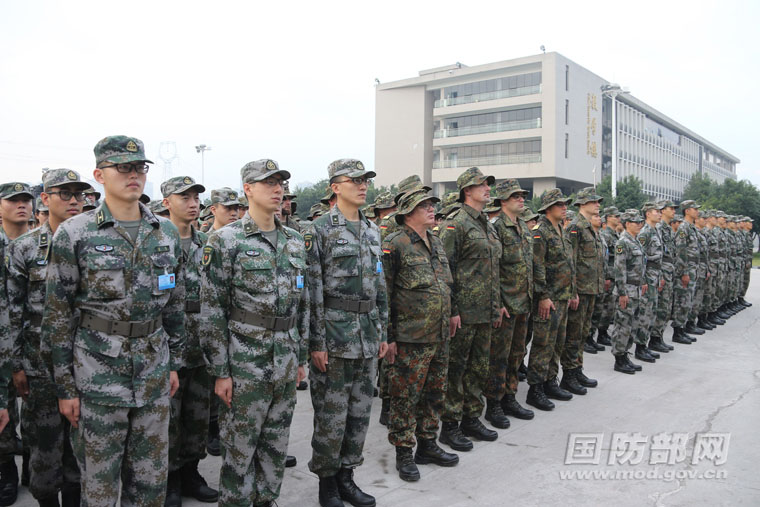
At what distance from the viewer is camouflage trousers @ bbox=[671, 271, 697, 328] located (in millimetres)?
9430

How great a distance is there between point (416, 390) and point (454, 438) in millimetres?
790

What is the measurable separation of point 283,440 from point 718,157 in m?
109

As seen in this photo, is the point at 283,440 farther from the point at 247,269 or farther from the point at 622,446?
the point at 622,446

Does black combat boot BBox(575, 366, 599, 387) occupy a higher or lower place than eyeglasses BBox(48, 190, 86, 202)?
lower

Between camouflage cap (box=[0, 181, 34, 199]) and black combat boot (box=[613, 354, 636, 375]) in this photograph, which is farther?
black combat boot (box=[613, 354, 636, 375])

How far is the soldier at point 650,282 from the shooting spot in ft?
25.7

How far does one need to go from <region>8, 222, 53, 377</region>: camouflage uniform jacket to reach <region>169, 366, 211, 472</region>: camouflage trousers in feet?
2.72

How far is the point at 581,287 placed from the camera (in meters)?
6.58

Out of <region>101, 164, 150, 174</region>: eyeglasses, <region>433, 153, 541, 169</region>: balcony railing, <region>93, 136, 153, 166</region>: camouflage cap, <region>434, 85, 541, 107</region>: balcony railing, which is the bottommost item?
<region>101, 164, 150, 174</region>: eyeglasses

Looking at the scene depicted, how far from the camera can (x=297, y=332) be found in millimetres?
3408

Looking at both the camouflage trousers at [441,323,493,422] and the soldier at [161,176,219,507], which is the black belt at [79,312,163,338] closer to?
the soldier at [161,176,219,507]

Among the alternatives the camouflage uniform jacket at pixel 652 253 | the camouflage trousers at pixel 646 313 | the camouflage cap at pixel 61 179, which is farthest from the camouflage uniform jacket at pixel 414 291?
the camouflage uniform jacket at pixel 652 253

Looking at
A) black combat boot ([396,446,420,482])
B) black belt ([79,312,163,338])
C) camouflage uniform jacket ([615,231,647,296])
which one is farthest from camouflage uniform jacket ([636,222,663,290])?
black belt ([79,312,163,338])

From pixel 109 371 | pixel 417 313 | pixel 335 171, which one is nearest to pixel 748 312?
pixel 417 313
